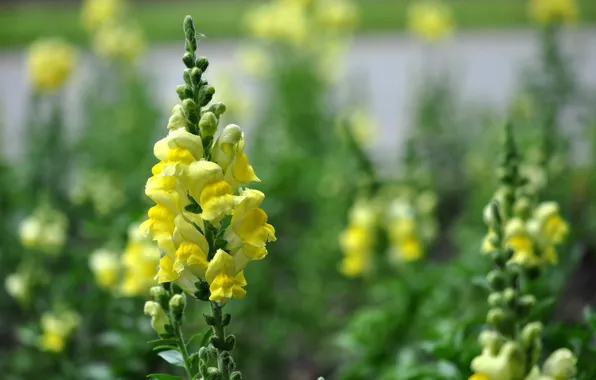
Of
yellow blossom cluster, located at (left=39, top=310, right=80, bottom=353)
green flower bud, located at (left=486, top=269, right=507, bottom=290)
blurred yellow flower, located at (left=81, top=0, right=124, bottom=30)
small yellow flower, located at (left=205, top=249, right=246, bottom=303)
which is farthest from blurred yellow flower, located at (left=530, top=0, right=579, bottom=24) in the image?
small yellow flower, located at (left=205, top=249, right=246, bottom=303)

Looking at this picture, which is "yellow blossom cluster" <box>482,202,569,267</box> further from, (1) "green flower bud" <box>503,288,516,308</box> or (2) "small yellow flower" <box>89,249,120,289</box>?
(2) "small yellow flower" <box>89,249,120,289</box>

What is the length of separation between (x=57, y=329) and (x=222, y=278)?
1.55 metres

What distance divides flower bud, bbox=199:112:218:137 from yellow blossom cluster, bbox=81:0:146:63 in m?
5.01

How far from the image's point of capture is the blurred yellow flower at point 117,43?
21.1 ft

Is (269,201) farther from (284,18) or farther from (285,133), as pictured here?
(284,18)

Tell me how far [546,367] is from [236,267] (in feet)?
2.19

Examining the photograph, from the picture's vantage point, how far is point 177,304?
1.78m

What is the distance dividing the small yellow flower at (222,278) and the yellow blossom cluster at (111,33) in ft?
16.7

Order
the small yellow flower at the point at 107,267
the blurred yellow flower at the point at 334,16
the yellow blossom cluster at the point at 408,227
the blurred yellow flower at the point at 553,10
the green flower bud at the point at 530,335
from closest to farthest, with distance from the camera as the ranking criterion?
the green flower bud at the point at 530,335 → the small yellow flower at the point at 107,267 → the yellow blossom cluster at the point at 408,227 → the blurred yellow flower at the point at 553,10 → the blurred yellow flower at the point at 334,16

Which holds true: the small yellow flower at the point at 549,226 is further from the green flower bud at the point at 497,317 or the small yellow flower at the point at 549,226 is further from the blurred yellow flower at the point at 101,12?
the blurred yellow flower at the point at 101,12

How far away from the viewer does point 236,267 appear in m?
1.70

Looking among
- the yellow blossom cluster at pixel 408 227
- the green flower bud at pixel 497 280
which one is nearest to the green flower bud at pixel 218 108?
the green flower bud at pixel 497 280

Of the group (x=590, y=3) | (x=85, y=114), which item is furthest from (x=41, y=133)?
(x=590, y=3)

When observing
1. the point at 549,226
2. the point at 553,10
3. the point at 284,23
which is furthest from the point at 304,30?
the point at 549,226
